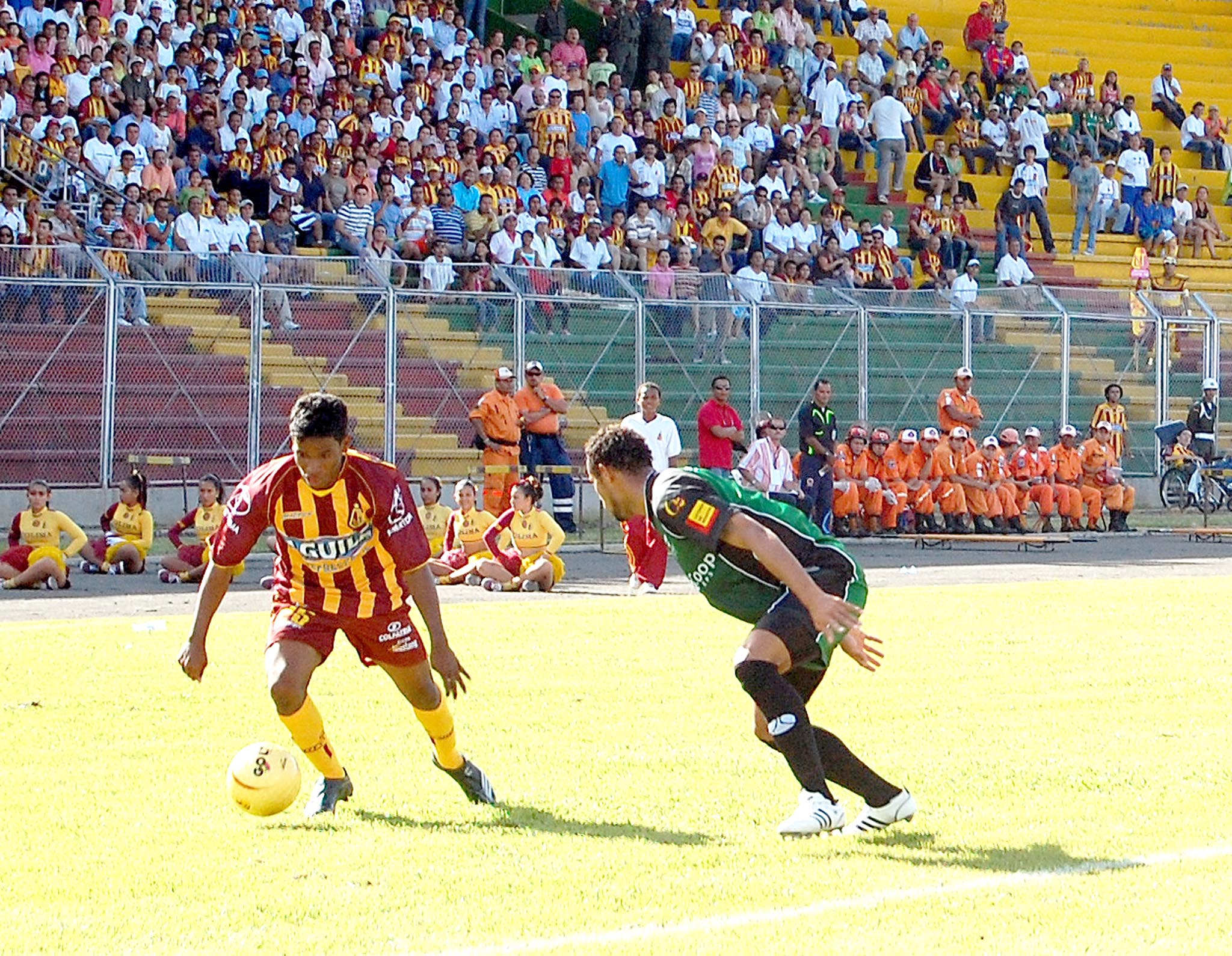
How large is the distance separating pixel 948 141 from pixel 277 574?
30.2 metres

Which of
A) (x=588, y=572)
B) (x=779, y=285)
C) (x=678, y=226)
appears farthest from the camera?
(x=678, y=226)

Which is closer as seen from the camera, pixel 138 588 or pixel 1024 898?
pixel 1024 898

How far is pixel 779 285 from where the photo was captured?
26.0 metres

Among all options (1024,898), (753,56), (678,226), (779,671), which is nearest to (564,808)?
(779,671)

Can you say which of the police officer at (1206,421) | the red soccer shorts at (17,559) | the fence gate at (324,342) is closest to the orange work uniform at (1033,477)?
the police officer at (1206,421)

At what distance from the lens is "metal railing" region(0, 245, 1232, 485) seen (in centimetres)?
2166

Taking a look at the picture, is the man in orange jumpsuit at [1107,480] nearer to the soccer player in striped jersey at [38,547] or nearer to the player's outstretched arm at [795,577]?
the soccer player in striped jersey at [38,547]

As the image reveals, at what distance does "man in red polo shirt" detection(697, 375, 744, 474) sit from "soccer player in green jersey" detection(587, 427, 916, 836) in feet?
47.9

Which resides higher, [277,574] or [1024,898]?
[277,574]

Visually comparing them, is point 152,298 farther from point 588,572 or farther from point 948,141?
point 948,141

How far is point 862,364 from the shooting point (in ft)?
87.0

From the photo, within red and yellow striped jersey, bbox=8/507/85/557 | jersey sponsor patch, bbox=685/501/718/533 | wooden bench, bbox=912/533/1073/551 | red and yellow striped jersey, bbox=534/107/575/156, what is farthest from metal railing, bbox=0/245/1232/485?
jersey sponsor patch, bbox=685/501/718/533

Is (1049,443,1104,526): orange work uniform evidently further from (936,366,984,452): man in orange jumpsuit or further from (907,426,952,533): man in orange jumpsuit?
(907,426,952,533): man in orange jumpsuit

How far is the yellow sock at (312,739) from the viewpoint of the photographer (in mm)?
7238
